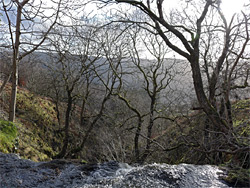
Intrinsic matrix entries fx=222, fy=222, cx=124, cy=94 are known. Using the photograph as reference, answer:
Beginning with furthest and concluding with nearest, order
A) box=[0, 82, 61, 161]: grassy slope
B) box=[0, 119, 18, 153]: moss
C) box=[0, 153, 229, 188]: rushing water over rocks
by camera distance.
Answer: box=[0, 82, 61, 161]: grassy slope, box=[0, 119, 18, 153]: moss, box=[0, 153, 229, 188]: rushing water over rocks

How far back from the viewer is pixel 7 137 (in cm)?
483

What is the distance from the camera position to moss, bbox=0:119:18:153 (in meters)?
4.55

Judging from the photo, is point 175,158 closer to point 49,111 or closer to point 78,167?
point 78,167

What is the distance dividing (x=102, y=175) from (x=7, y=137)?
120 inches

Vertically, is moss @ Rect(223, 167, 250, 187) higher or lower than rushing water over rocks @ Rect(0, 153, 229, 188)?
higher

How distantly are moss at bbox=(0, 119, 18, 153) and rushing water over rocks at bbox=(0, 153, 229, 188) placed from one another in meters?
1.56

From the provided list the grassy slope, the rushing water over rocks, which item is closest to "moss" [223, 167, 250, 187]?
the rushing water over rocks

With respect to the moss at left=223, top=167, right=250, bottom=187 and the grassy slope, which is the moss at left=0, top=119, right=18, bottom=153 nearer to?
the moss at left=223, top=167, right=250, bottom=187

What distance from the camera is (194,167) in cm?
297

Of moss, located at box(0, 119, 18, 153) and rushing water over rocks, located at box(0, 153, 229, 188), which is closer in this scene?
rushing water over rocks, located at box(0, 153, 229, 188)

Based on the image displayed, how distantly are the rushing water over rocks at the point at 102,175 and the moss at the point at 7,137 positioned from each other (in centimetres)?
156

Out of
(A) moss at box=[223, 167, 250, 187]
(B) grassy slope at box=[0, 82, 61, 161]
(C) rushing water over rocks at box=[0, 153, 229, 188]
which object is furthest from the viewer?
(B) grassy slope at box=[0, 82, 61, 161]

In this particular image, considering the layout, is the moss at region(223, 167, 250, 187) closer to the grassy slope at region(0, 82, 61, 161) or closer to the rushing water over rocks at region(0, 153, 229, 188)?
the rushing water over rocks at region(0, 153, 229, 188)

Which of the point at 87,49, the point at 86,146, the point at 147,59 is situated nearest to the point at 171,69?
the point at 147,59
